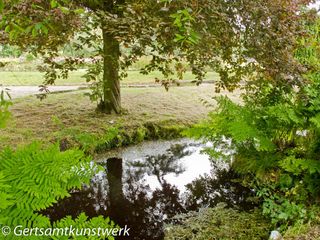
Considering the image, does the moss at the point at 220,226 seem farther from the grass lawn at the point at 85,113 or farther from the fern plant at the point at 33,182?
the grass lawn at the point at 85,113

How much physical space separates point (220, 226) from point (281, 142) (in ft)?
5.09

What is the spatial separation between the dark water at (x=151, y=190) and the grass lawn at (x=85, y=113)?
0.84 metres

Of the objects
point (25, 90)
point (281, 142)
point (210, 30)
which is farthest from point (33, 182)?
point (25, 90)

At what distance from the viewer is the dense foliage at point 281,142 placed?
10.0ft

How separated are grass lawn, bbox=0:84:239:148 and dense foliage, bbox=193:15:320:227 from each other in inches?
97.7

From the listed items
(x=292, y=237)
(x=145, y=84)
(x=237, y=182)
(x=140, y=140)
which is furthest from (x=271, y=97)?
(x=145, y=84)

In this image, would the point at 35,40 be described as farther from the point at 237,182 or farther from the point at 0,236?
the point at 0,236

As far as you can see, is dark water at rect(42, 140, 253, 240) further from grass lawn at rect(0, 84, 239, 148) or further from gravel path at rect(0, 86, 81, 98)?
gravel path at rect(0, 86, 81, 98)

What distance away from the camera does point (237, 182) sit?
15.3 feet

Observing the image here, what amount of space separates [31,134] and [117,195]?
6.81ft

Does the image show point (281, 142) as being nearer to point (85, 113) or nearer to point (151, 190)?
point (151, 190)

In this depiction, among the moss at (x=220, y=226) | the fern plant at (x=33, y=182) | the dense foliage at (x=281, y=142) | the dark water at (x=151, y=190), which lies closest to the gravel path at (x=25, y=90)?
the dark water at (x=151, y=190)

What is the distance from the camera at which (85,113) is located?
21.7 feet

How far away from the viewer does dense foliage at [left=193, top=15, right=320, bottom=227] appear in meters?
3.06
